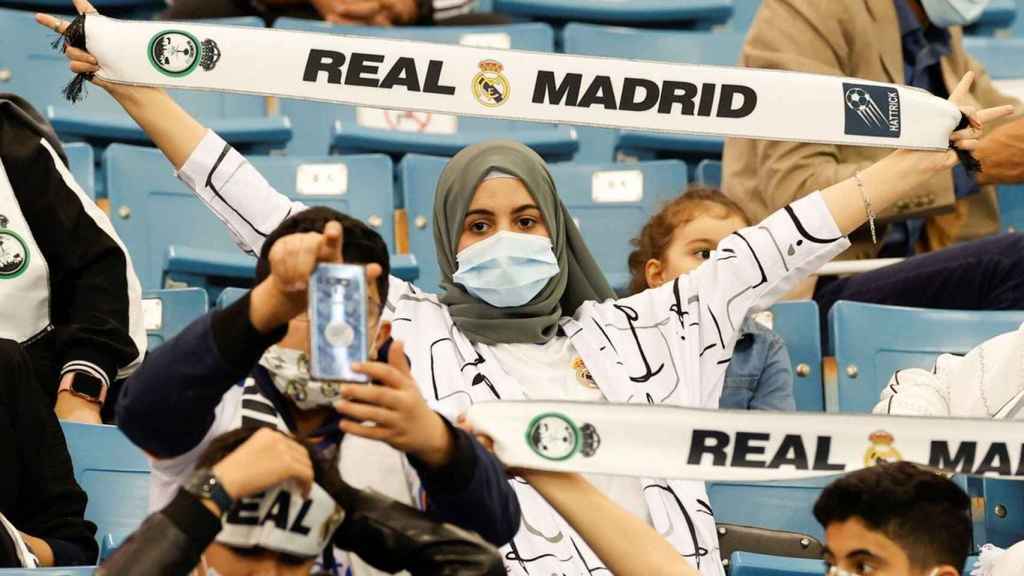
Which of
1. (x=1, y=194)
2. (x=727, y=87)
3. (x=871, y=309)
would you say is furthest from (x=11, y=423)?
(x=871, y=309)

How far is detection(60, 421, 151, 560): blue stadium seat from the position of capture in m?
3.58

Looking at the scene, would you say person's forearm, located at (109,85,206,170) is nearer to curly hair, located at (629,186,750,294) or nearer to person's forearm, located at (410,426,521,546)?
person's forearm, located at (410,426,521,546)

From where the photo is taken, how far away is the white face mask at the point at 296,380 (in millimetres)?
2543

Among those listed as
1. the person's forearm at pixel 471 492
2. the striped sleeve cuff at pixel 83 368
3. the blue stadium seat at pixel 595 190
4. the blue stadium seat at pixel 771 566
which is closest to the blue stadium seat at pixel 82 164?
the blue stadium seat at pixel 595 190

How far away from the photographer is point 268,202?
133 inches

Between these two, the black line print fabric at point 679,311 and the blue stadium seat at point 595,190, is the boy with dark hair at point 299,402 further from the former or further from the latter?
the blue stadium seat at point 595,190

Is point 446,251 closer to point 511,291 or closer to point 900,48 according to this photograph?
point 511,291

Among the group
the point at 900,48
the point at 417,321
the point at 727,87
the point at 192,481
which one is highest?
the point at 900,48

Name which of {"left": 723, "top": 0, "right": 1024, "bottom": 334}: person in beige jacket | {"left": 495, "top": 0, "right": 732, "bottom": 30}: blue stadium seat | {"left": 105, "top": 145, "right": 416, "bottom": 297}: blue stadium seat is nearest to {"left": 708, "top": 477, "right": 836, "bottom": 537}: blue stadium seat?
{"left": 723, "top": 0, "right": 1024, "bottom": 334}: person in beige jacket

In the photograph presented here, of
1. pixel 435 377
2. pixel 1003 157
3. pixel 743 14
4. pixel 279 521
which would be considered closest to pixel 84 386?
pixel 435 377

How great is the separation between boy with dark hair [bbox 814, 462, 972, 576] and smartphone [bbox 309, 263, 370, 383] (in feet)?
2.54

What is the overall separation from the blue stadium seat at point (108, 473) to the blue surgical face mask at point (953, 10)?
2.52m

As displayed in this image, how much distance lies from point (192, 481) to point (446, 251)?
140 centimetres

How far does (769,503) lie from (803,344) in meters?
0.57
